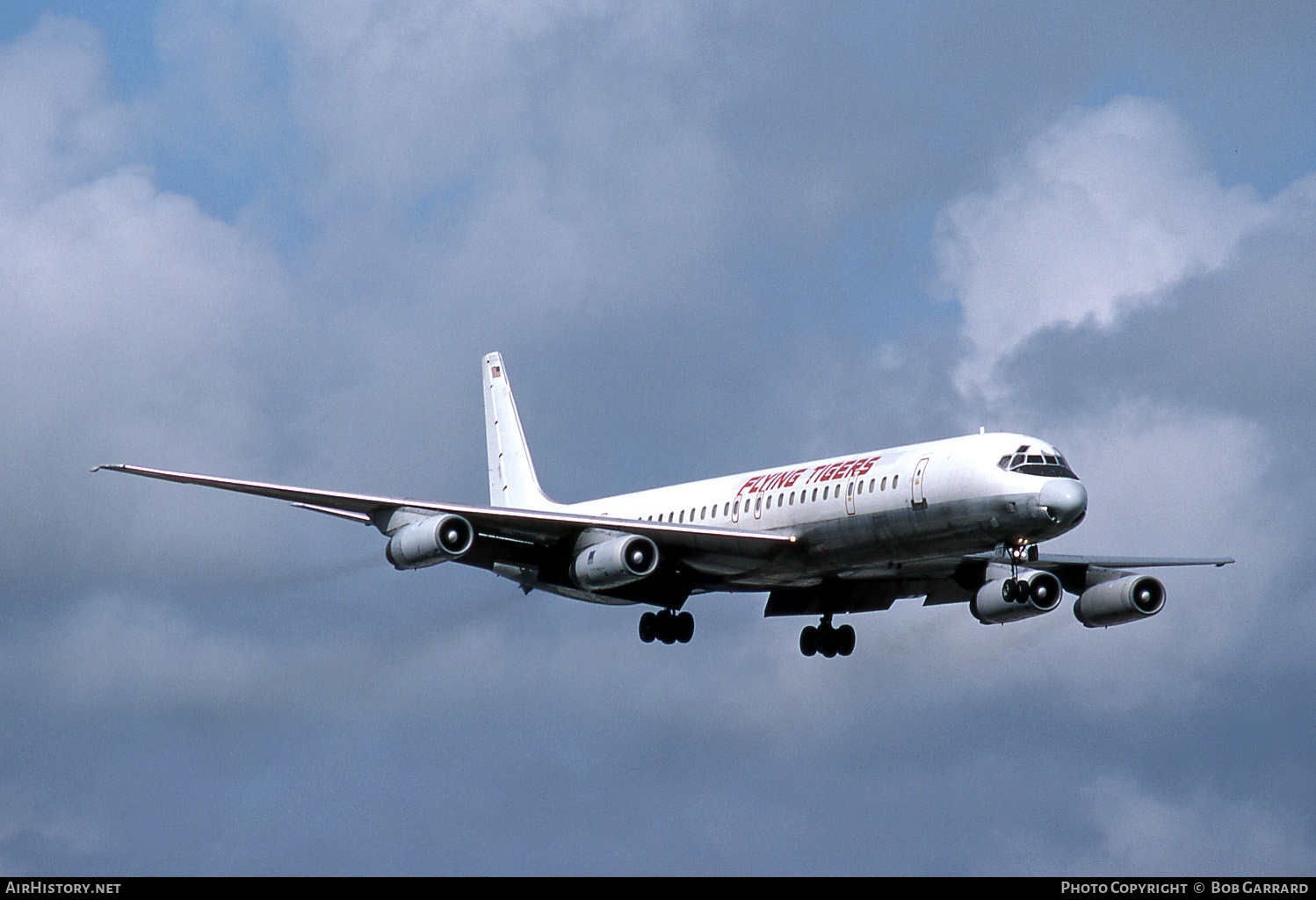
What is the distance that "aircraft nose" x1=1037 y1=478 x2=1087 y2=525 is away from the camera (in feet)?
163

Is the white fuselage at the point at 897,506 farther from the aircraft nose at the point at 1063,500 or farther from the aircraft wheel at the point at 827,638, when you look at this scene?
the aircraft wheel at the point at 827,638

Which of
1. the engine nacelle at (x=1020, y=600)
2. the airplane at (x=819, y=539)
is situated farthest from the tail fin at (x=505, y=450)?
the engine nacelle at (x=1020, y=600)

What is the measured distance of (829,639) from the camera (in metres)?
61.2

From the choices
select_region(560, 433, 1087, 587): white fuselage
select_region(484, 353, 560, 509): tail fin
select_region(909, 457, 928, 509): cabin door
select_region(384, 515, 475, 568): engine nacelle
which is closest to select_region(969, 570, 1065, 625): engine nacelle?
select_region(560, 433, 1087, 587): white fuselage

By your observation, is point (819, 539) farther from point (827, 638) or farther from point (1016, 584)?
point (827, 638)

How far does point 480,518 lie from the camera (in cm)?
5612

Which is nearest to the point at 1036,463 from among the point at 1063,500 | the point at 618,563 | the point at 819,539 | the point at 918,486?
the point at 1063,500

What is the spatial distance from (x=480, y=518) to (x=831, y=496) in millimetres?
9859

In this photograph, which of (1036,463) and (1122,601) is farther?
(1122,601)

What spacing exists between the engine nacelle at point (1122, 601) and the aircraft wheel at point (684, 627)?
1135 centimetres

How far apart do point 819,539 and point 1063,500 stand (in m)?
7.22
